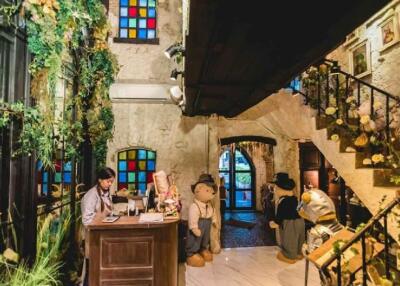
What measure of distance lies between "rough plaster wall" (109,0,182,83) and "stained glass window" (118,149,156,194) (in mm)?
1516

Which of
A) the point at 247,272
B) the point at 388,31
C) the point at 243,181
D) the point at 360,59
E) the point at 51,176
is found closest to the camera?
the point at 51,176

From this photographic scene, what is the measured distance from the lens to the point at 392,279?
2760 millimetres

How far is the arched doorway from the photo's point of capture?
39.5 ft

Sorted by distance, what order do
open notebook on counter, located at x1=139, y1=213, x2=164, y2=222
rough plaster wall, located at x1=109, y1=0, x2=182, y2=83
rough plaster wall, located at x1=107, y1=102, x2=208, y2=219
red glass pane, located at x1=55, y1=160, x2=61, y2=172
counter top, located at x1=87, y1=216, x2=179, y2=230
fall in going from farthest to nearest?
rough plaster wall, located at x1=109, y1=0, x2=182, y2=83
rough plaster wall, located at x1=107, y1=102, x2=208, y2=219
red glass pane, located at x1=55, y1=160, x2=61, y2=172
open notebook on counter, located at x1=139, y1=213, x2=164, y2=222
counter top, located at x1=87, y1=216, x2=179, y2=230

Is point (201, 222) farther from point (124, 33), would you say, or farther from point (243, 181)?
point (243, 181)

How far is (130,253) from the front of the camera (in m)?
3.37

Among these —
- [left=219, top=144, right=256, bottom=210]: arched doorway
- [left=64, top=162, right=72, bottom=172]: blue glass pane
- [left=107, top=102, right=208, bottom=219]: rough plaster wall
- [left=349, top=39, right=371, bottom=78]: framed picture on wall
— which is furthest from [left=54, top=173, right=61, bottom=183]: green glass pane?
[left=219, top=144, right=256, bottom=210]: arched doorway

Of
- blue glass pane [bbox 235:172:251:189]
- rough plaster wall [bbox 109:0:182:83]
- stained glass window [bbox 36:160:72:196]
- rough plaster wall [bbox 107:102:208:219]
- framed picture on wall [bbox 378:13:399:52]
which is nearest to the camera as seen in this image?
stained glass window [bbox 36:160:72:196]

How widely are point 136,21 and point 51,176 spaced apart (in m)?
3.95

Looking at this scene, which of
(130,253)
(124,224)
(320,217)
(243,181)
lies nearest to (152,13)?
(124,224)

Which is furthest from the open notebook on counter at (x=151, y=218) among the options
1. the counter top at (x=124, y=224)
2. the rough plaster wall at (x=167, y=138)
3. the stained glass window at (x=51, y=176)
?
the rough plaster wall at (x=167, y=138)

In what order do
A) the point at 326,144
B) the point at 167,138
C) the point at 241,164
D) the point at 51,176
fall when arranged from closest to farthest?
the point at 51,176 → the point at 326,144 → the point at 167,138 → the point at 241,164

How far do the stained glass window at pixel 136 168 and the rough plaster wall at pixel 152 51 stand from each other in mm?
1516

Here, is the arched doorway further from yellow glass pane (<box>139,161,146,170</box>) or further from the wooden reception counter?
the wooden reception counter
